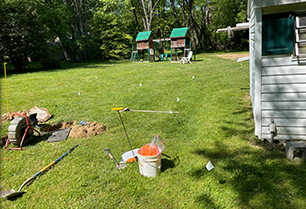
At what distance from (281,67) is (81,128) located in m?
5.15

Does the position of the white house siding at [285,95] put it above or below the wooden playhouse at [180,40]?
below

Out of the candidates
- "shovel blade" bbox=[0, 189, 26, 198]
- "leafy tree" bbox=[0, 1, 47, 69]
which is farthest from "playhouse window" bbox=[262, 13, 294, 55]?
"leafy tree" bbox=[0, 1, 47, 69]

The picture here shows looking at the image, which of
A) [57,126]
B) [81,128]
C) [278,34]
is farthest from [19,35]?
[278,34]

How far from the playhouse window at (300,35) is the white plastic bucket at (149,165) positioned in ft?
11.6

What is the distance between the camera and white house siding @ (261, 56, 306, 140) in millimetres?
4566

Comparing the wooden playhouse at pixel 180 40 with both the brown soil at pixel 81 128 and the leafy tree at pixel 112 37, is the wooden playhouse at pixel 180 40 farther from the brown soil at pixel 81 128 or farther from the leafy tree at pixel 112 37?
the brown soil at pixel 81 128

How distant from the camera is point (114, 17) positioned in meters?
29.0

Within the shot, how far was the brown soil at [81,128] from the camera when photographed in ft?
19.2

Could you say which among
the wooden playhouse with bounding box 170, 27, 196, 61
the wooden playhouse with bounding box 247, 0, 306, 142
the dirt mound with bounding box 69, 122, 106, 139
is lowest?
the dirt mound with bounding box 69, 122, 106, 139

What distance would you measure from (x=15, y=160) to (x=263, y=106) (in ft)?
18.5

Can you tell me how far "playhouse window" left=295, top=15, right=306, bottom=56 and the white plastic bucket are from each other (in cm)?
352

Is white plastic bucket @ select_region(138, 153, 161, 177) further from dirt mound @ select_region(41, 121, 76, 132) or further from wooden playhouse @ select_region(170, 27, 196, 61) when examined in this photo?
wooden playhouse @ select_region(170, 27, 196, 61)

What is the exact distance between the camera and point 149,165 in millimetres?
3926

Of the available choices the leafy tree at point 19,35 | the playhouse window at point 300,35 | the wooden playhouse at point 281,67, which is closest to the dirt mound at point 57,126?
the wooden playhouse at point 281,67
